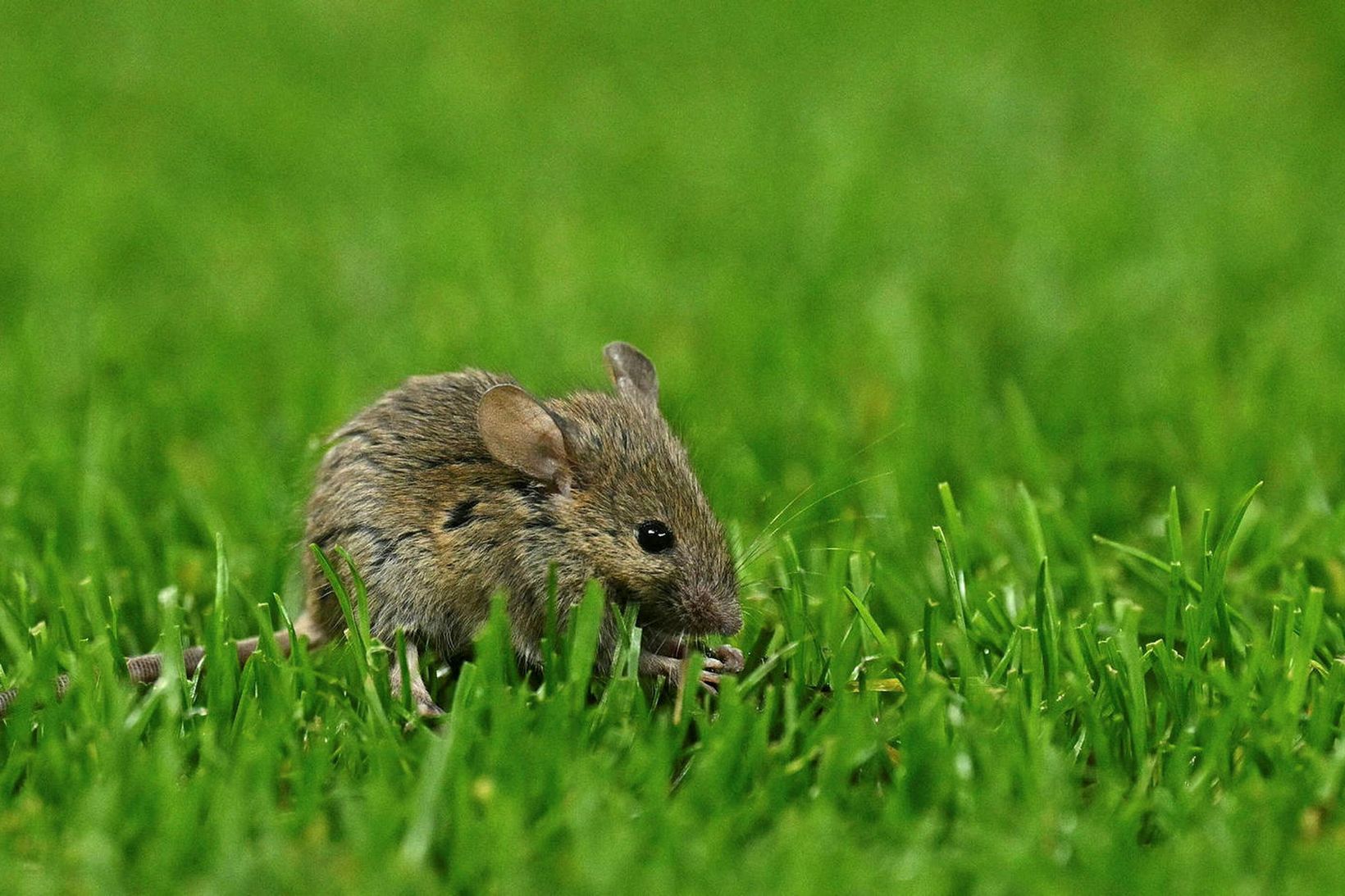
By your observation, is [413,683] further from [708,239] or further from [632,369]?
[708,239]

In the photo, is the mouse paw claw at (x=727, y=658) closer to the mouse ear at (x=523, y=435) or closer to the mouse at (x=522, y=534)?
the mouse at (x=522, y=534)

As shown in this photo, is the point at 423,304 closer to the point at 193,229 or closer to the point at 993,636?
the point at 193,229

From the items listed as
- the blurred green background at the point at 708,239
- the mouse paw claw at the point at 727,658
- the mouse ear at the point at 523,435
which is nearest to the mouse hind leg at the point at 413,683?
the mouse ear at the point at 523,435

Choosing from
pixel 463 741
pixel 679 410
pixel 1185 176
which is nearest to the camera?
pixel 463 741

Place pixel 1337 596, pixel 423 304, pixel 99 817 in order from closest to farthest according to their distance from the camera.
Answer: pixel 99 817 → pixel 1337 596 → pixel 423 304

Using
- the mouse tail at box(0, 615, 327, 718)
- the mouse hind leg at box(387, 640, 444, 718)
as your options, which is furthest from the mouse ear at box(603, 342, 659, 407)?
the mouse tail at box(0, 615, 327, 718)

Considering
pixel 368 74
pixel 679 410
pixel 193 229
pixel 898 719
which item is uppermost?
pixel 368 74

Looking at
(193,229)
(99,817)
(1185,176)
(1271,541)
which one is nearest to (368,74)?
(193,229)

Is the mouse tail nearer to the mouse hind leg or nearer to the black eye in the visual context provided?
the mouse hind leg
